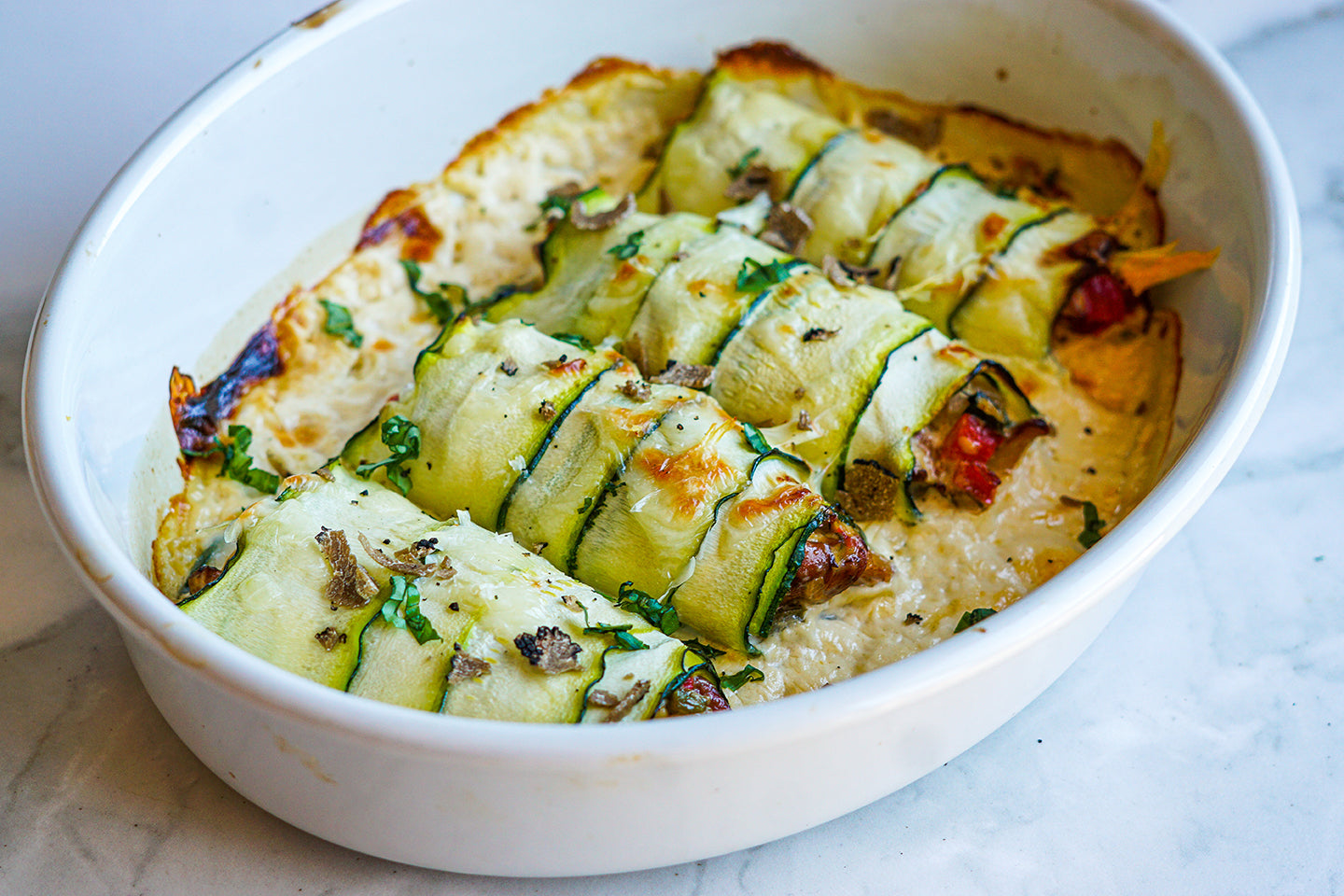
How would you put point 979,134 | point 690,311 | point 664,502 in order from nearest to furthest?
point 664,502, point 690,311, point 979,134

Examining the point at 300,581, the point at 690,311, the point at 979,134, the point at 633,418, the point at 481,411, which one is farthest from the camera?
the point at 979,134

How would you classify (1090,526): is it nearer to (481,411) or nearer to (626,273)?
(626,273)

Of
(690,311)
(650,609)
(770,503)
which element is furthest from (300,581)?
(690,311)

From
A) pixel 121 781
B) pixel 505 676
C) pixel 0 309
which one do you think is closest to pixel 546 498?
pixel 505 676

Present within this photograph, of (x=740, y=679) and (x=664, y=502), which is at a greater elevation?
(x=664, y=502)

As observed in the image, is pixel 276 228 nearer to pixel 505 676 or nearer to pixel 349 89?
pixel 349 89

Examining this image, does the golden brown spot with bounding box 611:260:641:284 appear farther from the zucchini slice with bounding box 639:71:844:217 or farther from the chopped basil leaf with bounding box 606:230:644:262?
the zucchini slice with bounding box 639:71:844:217

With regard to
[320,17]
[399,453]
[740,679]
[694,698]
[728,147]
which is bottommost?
[740,679]

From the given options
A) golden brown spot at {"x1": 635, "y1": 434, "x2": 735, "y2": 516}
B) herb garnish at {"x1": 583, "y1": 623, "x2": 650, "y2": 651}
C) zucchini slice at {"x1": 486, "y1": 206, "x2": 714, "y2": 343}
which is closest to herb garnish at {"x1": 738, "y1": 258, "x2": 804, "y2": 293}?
zucchini slice at {"x1": 486, "y1": 206, "x2": 714, "y2": 343}
